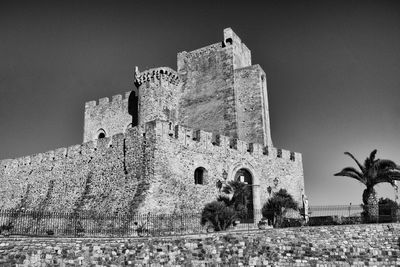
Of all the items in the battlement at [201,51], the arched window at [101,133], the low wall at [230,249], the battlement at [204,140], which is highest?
the battlement at [201,51]

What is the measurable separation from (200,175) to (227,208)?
9.35ft

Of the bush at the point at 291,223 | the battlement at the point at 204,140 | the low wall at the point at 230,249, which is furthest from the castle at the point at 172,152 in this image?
the low wall at the point at 230,249

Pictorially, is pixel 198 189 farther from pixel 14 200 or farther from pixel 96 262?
pixel 14 200

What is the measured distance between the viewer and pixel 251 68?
30828 mm

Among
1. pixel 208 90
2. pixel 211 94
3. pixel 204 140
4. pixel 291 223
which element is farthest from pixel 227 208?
pixel 208 90

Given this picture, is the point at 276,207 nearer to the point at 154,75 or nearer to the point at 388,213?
the point at 388,213

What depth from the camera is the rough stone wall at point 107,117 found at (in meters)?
35.1

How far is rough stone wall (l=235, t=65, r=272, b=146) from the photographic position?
97.0ft

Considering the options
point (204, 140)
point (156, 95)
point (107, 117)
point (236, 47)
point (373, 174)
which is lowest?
point (373, 174)

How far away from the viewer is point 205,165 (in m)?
23.0

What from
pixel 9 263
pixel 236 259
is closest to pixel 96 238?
pixel 9 263

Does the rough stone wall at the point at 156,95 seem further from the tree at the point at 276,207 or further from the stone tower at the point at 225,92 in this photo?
the tree at the point at 276,207

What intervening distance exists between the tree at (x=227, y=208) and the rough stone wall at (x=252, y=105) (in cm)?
659

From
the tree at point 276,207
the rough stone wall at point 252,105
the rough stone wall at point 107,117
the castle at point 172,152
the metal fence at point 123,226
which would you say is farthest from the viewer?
the rough stone wall at point 107,117
